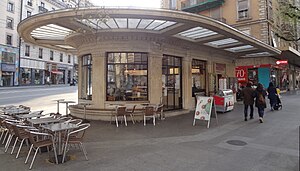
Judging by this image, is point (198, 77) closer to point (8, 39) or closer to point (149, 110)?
point (149, 110)

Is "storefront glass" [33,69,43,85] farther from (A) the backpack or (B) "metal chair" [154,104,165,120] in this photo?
(A) the backpack

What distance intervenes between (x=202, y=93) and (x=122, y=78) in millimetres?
5912

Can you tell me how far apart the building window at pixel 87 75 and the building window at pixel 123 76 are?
4.29ft

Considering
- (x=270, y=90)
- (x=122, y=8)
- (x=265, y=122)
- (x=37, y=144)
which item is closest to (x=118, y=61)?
(x=122, y=8)

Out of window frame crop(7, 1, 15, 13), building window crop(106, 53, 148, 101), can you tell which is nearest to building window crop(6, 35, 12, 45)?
window frame crop(7, 1, 15, 13)

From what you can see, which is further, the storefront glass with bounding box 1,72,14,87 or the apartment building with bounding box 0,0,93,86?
the apartment building with bounding box 0,0,93,86

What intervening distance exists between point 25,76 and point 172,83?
114ft

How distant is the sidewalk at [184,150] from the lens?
4.37 metres

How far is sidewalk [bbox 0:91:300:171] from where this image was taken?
172 inches

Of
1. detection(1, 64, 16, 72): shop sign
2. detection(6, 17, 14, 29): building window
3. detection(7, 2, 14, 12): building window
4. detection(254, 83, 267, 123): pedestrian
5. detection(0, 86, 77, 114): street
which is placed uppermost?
detection(7, 2, 14, 12): building window

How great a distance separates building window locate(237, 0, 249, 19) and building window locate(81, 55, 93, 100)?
21902 mm

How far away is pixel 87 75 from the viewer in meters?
11.2

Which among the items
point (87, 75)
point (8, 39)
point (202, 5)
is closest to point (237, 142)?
point (87, 75)

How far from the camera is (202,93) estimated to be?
44.1ft
